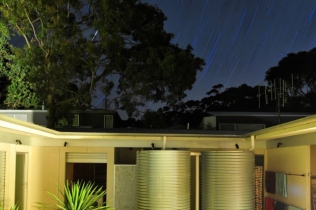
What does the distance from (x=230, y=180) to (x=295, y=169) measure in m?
1.45

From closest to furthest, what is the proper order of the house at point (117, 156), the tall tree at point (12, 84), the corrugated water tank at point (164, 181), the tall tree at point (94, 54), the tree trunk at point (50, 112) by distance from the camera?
the corrugated water tank at point (164, 181)
the house at point (117, 156)
the tall tree at point (94, 54)
the tree trunk at point (50, 112)
the tall tree at point (12, 84)

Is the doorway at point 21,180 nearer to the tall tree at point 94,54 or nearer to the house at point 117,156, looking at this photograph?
the house at point 117,156

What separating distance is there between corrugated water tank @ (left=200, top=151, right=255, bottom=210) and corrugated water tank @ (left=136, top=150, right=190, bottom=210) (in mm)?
553

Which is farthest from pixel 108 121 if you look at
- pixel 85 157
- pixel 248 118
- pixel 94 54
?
pixel 85 157

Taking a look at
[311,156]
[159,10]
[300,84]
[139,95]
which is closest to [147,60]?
[139,95]

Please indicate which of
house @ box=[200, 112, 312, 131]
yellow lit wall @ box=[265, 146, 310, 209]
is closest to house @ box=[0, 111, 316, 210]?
yellow lit wall @ box=[265, 146, 310, 209]

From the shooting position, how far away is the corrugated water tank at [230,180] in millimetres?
8781

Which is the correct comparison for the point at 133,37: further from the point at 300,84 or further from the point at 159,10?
the point at 300,84

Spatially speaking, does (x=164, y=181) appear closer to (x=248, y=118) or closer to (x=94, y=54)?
(x=94, y=54)

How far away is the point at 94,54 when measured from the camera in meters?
17.2

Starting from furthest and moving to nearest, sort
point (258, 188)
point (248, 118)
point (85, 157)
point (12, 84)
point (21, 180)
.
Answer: point (248, 118) < point (12, 84) < point (85, 157) < point (258, 188) < point (21, 180)

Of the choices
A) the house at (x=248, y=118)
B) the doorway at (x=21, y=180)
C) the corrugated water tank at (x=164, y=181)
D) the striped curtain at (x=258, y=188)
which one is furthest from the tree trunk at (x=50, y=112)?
the house at (x=248, y=118)

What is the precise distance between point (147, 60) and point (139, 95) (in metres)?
1.40

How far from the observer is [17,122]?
6055 mm
